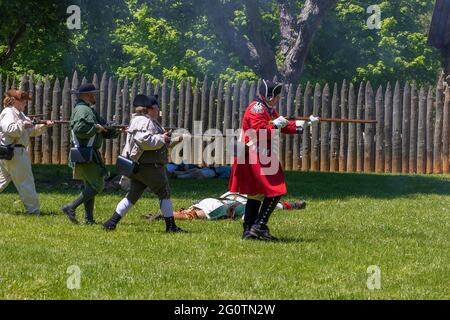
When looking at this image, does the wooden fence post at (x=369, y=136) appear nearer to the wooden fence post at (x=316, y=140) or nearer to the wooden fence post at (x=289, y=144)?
the wooden fence post at (x=316, y=140)

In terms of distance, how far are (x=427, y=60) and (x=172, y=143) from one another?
113 feet

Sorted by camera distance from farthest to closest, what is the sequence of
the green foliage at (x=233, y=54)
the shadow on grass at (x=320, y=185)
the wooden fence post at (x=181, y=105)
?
the green foliage at (x=233, y=54)
the wooden fence post at (x=181, y=105)
the shadow on grass at (x=320, y=185)

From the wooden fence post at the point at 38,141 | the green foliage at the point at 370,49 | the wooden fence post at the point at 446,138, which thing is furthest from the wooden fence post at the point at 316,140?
the green foliage at the point at 370,49

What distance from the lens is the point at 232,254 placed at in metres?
10.4

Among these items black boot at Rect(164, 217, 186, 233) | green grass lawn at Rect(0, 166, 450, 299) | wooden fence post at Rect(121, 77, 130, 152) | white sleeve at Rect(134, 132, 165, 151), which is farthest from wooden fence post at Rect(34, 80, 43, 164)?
white sleeve at Rect(134, 132, 165, 151)

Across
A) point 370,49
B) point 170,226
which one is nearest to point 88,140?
point 170,226

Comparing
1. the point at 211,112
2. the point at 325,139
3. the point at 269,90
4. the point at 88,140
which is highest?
the point at 269,90

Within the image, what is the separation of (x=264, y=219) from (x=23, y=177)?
12.5 ft

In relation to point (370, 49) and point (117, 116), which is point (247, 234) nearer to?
point (117, 116)

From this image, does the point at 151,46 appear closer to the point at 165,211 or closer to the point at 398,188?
the point at 398,188

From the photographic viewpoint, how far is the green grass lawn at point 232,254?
8.45 metres

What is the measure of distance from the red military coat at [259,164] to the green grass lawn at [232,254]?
0.59 m

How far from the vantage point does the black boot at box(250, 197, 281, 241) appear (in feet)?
37.6

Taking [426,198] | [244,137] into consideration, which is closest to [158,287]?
[244,137]
